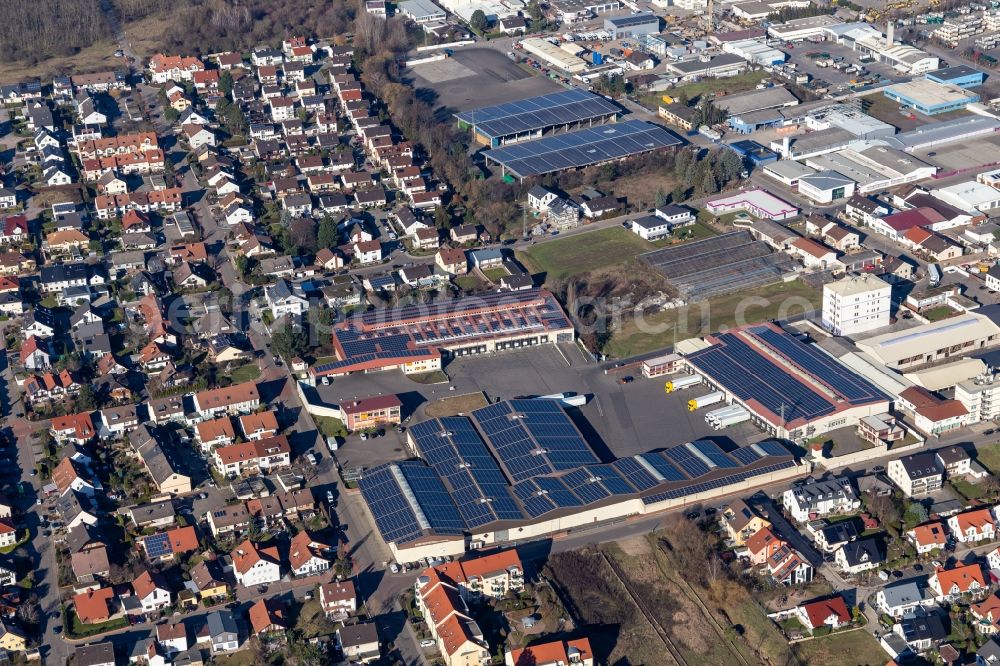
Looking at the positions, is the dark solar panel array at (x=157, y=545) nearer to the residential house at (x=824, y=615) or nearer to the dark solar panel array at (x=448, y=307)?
the dark solar panel array at (x=448, y=307)

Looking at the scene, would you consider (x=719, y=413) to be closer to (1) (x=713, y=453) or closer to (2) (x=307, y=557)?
(1) (x=713, y=453)

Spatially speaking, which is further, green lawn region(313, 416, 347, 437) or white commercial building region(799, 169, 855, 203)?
white commercial building region(799, 169, 855, 203)

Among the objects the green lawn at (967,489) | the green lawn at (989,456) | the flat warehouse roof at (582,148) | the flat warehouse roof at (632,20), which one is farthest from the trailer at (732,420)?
the flat warehouse roof at (632,20)

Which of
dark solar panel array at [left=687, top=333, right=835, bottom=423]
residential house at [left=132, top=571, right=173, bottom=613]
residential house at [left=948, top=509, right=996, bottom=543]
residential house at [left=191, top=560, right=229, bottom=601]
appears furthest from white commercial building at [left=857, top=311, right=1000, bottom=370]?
residential house at [left=132, top=571, right=173, bottom=613]

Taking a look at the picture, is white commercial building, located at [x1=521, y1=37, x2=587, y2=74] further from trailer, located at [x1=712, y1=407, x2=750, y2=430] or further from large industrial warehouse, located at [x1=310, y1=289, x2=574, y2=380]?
trailer, located at [x1=712, y1=407, x2=750, y2=430]

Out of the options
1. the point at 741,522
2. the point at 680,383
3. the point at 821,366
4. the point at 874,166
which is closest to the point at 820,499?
the point at 741,522

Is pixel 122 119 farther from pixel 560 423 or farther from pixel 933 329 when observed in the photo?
pixel 933 329

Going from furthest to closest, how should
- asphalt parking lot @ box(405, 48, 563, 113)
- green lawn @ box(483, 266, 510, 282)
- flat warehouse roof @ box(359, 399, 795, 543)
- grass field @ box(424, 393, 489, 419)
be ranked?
asphalt parking lot @ box(405, 48, 563, 113) → green lawn @ box(483, 266, 510, 282) → grass field @ box(424, 393, 489, 419) → flat warehouse roof @ box(359, 399, 795, 543)
